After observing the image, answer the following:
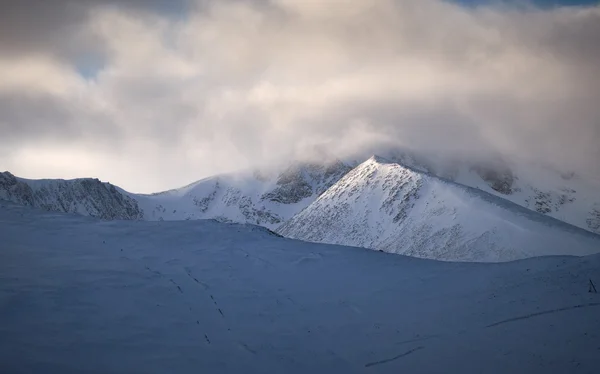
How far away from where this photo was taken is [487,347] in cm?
1502

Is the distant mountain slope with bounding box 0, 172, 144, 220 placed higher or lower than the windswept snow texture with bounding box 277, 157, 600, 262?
higher

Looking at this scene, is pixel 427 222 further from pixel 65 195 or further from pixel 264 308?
pixel 65 195

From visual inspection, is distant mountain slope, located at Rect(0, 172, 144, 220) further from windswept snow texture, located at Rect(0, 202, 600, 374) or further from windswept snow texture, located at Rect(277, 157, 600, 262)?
windswept snow texture, located at Rect(0, 202, 600, 374)

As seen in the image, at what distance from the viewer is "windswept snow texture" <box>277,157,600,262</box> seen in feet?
253

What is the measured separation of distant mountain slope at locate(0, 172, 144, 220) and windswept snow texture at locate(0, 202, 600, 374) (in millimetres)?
118604

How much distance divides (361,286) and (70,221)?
14018 millimetres

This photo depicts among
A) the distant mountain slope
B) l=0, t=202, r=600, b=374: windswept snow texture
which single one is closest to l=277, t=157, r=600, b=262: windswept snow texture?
l=0, t=202, r=600, b=374: windswept snow texture

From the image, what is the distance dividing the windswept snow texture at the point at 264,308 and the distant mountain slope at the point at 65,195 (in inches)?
4669

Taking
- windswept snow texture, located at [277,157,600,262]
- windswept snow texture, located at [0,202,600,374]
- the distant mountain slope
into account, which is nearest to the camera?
windswept snow texture, located at [0,202,600,374]

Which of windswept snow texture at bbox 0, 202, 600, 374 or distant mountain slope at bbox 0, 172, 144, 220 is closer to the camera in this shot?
windswept snow texture at bbox 0, 202, 600, 374

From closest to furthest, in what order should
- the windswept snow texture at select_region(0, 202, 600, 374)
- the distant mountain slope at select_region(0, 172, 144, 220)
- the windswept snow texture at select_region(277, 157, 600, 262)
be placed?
the windswept snow texture at select_region(0, 202, 600, 374) → the windswept snow texture at select_region(277, 157, 600, 262) → the distant mountain slope at select_region(0, 172, 144, 220)

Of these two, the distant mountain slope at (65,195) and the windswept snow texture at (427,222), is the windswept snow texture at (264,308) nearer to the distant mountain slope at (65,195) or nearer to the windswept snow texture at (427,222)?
the windswept snow texture at (427,222)

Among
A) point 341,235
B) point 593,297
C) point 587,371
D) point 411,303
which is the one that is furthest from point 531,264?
point 341,235

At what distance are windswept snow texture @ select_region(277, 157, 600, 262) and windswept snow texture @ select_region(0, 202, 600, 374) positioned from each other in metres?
57.1
